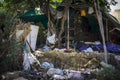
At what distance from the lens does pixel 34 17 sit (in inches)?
532

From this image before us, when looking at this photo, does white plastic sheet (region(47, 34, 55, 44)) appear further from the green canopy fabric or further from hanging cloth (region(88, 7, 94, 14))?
hanging cloth (region(88, 7, 94, 14))

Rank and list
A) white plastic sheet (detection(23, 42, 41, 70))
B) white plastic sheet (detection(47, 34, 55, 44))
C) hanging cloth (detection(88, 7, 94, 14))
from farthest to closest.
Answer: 1. hanging cloth (detection(88, 7, 94, 14))
2. white plastic sheet (detection(47, 34, 55, 44))
3. white plastic sheet (detection(23, 42, 41, 70))

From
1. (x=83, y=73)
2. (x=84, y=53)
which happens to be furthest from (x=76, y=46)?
(x=83, y=73)

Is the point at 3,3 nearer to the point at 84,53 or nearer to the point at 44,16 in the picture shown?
the point at 44,16

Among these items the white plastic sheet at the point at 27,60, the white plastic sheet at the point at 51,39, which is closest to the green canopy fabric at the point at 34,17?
the white plastic sheet at the point at 51,39

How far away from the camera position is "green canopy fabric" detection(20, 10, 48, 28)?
1332 centimetres

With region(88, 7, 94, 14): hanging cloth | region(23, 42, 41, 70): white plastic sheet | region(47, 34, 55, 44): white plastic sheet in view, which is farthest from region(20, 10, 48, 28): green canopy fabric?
region(23, 42, 41, 70): white plastic sheet

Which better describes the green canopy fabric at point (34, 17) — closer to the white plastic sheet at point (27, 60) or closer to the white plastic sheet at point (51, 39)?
the white plastic sheet at point (51, 39)

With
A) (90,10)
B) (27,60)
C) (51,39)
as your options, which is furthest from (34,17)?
(27,60)

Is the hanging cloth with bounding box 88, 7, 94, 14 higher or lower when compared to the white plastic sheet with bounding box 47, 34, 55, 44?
higher

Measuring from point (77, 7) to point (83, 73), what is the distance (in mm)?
5166

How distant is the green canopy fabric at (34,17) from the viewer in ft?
43.7

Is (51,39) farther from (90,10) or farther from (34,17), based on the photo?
(90,10)

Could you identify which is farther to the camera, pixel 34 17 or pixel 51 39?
pixel 34 17
